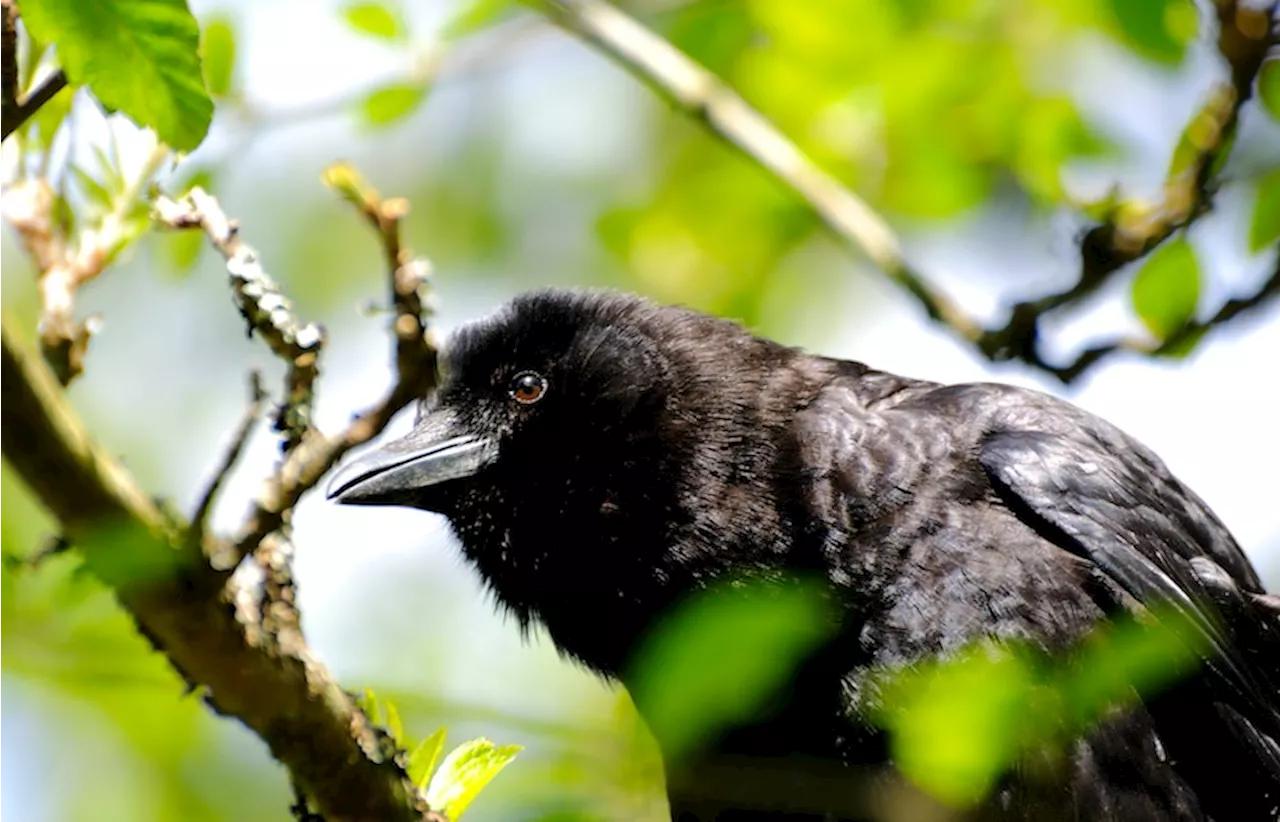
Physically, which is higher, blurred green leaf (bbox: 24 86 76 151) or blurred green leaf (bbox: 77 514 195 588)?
blurred green leaf (bbox: 77 514 195 588)

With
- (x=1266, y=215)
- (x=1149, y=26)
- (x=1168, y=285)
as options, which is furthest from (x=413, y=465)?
(x=1266, y=215)

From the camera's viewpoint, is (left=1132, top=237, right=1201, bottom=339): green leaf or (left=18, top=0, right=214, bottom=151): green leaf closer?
(left=18, top=0, right=214, bottom=151): green leaf

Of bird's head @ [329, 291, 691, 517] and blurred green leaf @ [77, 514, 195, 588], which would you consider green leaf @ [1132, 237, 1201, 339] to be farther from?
blurred green leaf @ [77, 514, 195, 588]

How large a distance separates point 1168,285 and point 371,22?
6.28 feet

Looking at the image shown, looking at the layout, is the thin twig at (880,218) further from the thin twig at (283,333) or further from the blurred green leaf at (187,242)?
the thin twig at (283,333)

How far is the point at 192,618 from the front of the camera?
2008 millimetres

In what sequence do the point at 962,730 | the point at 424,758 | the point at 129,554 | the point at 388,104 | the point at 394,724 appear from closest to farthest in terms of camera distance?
the point at 129,554
the point at 962,730
the point at 394,724
the point at 424,758
the point at 388,104

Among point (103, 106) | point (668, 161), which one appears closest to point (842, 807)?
point (103, 106)

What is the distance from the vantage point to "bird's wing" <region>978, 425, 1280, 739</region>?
3779mm

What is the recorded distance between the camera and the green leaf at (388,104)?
13.9 feet

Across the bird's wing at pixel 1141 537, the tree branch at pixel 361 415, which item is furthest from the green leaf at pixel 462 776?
the bird's wing at pixel 1141 537

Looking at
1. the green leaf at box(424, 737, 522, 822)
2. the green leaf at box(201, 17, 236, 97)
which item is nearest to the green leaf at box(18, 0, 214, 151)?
the green leaf at box(424, 737, 522, 822)

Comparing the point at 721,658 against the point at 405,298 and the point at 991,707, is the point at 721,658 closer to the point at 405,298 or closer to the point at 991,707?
the point at 991,707

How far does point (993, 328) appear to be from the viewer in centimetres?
421
